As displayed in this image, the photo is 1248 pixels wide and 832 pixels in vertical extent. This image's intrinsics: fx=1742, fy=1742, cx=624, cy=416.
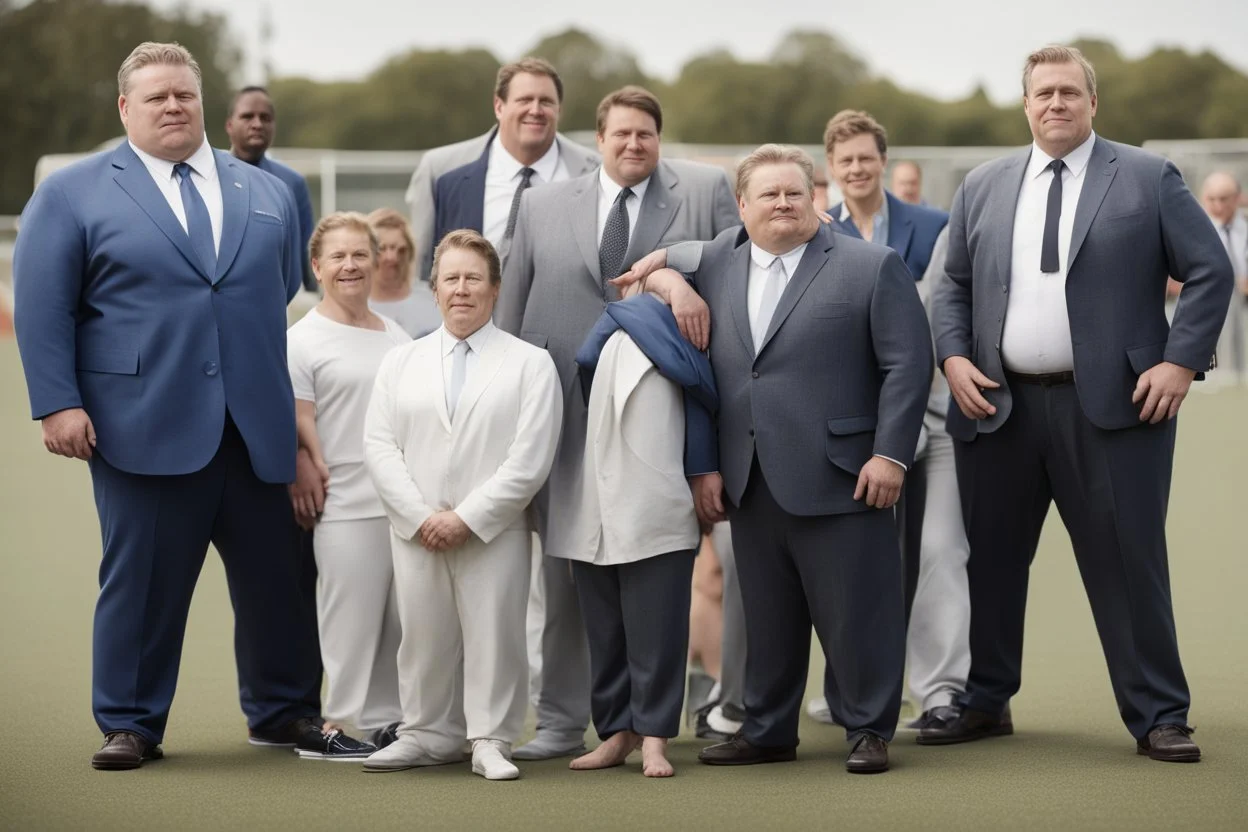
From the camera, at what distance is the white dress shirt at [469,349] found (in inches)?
192

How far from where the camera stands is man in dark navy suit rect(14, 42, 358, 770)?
15.6ft

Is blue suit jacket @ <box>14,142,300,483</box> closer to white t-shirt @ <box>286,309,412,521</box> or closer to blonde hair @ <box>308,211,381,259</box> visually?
white t-shirt @ <box>286,309,412,521</box>

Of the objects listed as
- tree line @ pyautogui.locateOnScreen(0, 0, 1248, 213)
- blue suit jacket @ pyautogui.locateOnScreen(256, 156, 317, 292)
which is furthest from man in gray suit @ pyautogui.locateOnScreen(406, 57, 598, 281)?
tree line @ pyautogui.locateOnScreen(0, 0, 1248, 213)

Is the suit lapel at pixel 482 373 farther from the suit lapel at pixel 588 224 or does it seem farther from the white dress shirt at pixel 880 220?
the white dress shirt at pixel 880 220

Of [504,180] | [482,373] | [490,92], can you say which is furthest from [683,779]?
[490,92]

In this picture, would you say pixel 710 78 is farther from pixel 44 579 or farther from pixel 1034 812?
pixel 1034 812

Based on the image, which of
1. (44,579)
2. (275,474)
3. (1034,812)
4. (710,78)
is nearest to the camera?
(1034,812)

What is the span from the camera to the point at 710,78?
187ft

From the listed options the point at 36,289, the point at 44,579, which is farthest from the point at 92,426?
the point at 44,579

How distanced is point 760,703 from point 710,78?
53.5 meters

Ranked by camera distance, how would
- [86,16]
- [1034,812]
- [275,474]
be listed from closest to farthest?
[1034,812], [275,474], [86,16]

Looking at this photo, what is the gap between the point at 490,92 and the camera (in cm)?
5678

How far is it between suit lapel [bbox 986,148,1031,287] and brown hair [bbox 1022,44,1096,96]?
0.20 metres

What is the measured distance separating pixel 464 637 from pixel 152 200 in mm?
1497
